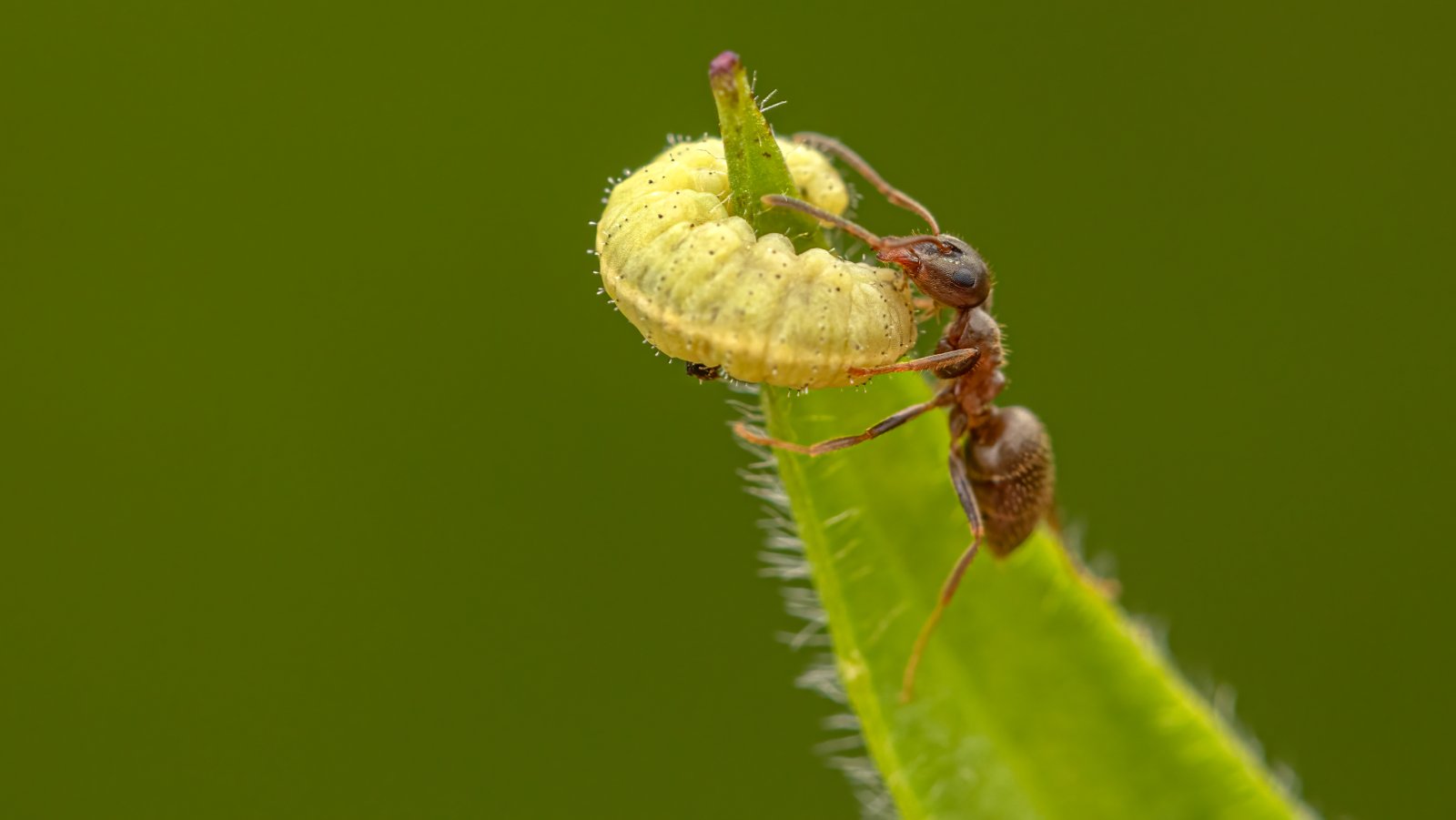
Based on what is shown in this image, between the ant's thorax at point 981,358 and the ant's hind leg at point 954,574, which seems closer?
the ant's hind leg at point 954,574

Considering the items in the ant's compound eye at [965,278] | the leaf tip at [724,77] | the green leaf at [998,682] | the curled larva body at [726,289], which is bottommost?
the green leaf at [998,682]

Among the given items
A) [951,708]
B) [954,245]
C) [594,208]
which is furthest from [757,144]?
[594,208]

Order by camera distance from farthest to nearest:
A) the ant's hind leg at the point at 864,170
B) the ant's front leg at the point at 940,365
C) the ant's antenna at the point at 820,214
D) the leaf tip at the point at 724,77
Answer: the ant's hind leg at the point at 864,170 < the ant's front leg at the point at 940,365 < the ant's antenna at the point at 820,214 < the leaf tip at the point at 724,77

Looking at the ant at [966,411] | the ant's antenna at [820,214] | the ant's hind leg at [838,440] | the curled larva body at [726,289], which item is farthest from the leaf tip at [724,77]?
the ant's hind leg at [838,440]

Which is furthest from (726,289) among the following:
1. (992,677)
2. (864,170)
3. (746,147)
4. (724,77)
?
(992,677)

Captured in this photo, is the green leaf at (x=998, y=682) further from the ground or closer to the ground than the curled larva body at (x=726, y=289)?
closer to the ground

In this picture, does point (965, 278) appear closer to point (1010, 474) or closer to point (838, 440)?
point (1010, 474)

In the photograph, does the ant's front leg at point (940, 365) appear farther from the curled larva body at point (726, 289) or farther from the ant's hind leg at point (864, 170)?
the ant's hind leg at point (864, 170)
